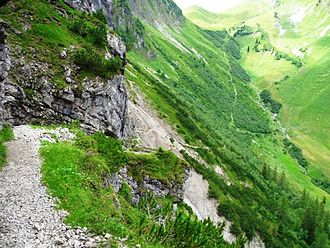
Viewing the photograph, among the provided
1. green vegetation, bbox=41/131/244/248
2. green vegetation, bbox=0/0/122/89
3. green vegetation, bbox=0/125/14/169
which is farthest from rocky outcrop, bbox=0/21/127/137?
green vegetation, bbox=41/131/244/248

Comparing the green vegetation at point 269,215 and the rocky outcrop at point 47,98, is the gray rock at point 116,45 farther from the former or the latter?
the green vegetation at point 269,215

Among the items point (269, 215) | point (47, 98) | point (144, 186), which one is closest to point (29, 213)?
point (47, 98)

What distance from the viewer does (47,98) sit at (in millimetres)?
50531

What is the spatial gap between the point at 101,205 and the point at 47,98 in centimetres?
2530

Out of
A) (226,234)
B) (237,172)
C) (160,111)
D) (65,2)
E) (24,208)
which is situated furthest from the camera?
(237,172)

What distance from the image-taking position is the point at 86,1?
304 ft

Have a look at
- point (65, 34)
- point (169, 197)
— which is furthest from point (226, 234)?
point (65, 34)

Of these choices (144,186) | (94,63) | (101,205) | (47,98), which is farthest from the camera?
(94,63)

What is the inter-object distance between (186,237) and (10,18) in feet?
134

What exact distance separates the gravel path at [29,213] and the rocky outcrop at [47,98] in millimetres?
9728

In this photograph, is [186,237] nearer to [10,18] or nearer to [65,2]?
[10,18]

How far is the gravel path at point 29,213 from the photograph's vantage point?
24234 mm

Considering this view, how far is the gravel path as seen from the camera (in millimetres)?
24234

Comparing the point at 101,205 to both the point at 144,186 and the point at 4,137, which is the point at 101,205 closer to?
the point at 4,137
